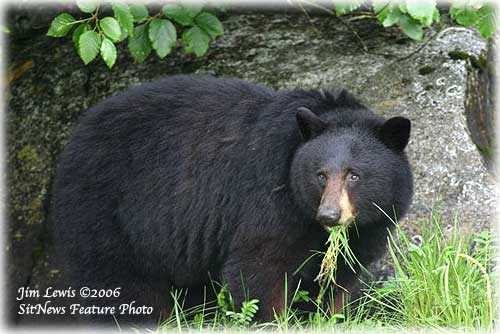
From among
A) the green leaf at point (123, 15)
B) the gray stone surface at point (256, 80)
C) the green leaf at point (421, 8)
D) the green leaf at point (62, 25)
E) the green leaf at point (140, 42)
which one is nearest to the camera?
the green leaf at point (421, 8)

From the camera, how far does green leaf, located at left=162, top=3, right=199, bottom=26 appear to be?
747cm

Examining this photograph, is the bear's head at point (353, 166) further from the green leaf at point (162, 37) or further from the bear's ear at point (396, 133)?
the green leaf at point (162, 37)

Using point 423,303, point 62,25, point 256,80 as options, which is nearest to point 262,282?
point 423,303

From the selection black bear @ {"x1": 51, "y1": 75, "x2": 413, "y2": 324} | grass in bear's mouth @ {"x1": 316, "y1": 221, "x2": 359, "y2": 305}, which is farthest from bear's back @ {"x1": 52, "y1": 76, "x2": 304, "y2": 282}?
grass in bear's mouth @ {"x1": 316, "y1": 221, "x2": 359, "y2": 305}

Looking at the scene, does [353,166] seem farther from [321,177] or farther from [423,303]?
[423,303]

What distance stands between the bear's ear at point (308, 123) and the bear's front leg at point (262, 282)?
38.7 inches

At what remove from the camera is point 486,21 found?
22.6ft

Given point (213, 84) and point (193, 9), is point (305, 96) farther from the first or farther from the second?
point (193, 9)

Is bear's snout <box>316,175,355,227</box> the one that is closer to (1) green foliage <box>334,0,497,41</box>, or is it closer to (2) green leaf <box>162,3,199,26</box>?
(1) green foliage <box>334,0,497,41</box>

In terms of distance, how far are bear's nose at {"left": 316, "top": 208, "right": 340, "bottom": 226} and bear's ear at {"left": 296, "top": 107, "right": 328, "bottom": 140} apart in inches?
29.7

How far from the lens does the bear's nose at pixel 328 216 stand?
20.0 ft

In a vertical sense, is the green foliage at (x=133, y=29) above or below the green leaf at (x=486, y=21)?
below

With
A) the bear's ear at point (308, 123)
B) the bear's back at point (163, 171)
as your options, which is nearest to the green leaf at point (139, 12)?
the bear's back at point (163, 171)

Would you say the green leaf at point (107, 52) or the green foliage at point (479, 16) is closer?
the green leaf at point (107, 52)
